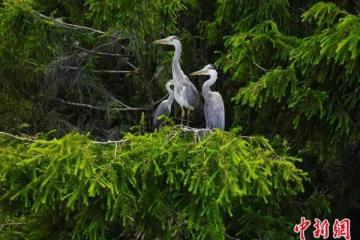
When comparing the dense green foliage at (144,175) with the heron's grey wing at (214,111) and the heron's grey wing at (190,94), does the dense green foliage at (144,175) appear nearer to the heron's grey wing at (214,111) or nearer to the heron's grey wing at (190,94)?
the heron's grey wing at (214,111)

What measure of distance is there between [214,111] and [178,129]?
1.08 meters

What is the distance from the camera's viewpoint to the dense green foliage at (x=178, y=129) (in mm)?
3443

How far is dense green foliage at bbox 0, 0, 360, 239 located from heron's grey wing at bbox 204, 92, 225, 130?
0.78ft

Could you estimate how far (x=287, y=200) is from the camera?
528 centimetres

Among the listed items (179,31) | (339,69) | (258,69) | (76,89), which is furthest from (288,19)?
(76,89)

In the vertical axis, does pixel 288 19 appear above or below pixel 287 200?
above

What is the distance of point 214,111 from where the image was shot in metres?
4.85

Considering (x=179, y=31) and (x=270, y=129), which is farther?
(x=179, y=31)

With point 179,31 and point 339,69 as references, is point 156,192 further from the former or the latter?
point 179,31

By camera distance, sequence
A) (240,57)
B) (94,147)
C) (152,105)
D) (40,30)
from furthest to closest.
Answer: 1. (152,105)
2. (40,30)
3. (240,57)
4. (94,147)

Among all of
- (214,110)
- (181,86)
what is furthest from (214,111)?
(181,86)

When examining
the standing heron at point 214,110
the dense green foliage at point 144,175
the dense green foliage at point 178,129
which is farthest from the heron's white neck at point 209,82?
the dense green foliage at point 144,175

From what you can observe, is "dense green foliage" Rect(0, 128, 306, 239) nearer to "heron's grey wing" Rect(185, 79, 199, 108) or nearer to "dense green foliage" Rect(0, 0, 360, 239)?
"dense green foliage" Rect(0, 0, 360, 239)

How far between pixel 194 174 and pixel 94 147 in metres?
0.73
